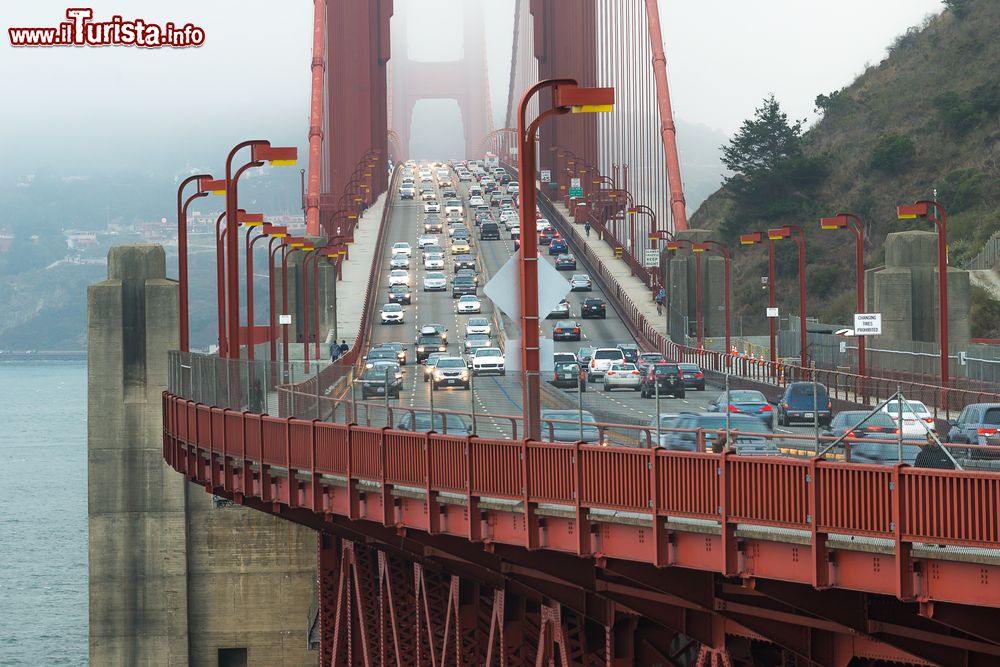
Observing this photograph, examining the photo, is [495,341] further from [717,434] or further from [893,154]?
[717,434]

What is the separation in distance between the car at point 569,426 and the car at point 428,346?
52.1 metres

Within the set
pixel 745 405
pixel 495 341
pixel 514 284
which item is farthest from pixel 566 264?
pixel 745 405

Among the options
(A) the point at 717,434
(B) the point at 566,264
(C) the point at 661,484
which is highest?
(B) the point at 566,264

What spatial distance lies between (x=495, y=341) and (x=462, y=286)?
1039 inches

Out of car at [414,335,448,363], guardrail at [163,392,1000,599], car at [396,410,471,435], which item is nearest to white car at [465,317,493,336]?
car at [414,335,448,363]

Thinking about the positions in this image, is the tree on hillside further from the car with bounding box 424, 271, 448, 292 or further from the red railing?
the red railing

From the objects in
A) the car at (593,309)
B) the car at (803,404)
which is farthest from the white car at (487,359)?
the car at (803,404)

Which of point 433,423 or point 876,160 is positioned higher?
point 876,160

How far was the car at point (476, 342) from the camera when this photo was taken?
8403 cm

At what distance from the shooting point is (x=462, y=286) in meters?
121

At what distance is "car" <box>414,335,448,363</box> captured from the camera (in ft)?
264

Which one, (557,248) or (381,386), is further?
(557,248)

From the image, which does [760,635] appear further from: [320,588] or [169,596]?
[169,596]

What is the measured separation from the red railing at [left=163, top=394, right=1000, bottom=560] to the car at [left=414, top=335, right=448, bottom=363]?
4730 cm
